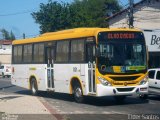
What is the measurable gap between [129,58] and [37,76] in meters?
7.29

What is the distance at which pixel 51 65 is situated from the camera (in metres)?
23.6

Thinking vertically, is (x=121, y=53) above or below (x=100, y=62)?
above

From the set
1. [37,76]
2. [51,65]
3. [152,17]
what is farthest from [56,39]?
[152,17]

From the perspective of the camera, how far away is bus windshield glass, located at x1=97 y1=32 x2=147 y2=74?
19203mm

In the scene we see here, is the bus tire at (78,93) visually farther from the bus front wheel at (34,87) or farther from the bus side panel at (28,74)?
the bus front wheel at (34,87)

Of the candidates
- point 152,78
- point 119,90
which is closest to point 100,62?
point 119,90

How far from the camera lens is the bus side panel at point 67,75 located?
795 inches

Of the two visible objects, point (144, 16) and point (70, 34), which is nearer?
point (70, 34)

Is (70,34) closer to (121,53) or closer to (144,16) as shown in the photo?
(121,53)

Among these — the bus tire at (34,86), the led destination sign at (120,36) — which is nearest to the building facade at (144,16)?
the bus tire at (34,86)

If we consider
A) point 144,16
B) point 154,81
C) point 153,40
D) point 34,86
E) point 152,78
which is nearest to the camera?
point 154,81

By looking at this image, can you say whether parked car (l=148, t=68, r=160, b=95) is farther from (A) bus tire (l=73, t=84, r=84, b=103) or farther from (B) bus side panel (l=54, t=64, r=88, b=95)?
(B) bus side panel (l=54, t=64, r=88, b=95)

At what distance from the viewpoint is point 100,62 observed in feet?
62.8

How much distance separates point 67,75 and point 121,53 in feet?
11.6
